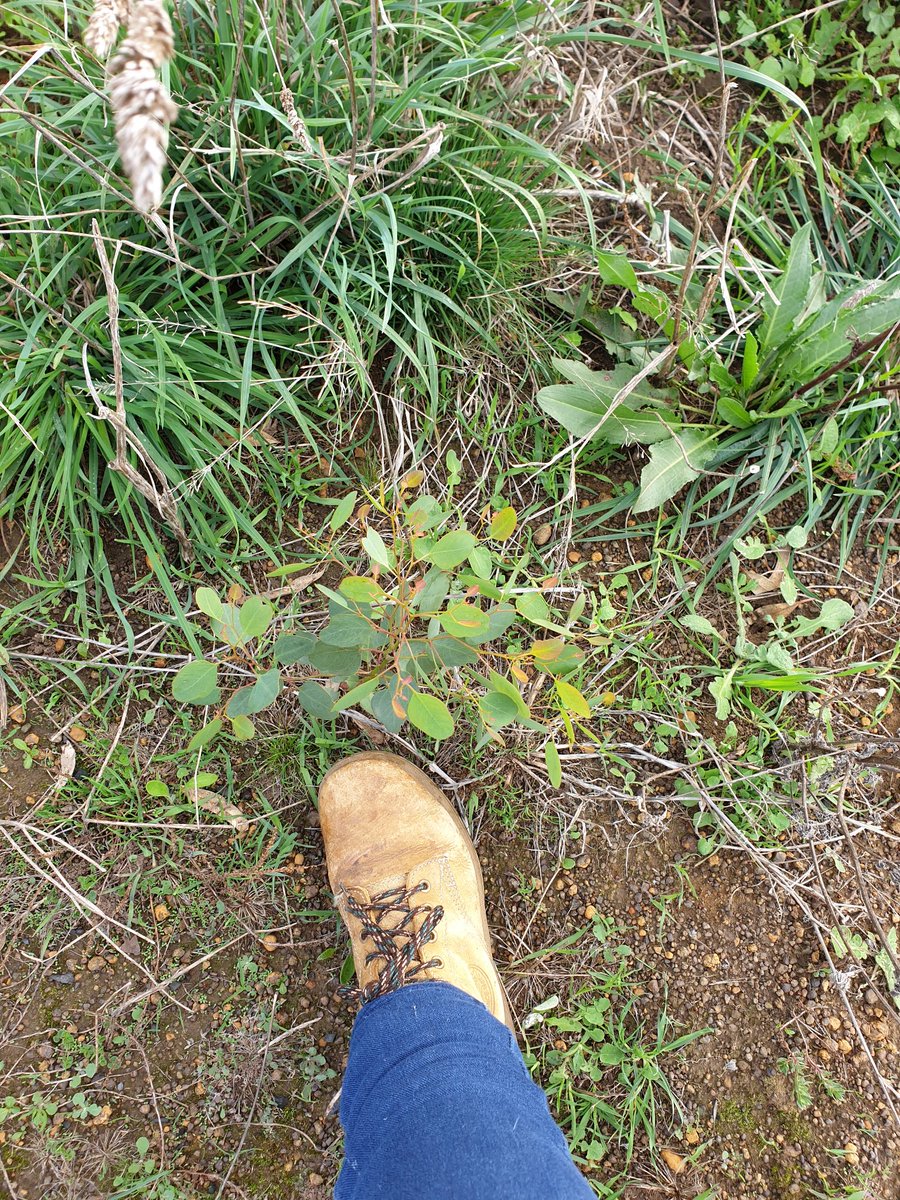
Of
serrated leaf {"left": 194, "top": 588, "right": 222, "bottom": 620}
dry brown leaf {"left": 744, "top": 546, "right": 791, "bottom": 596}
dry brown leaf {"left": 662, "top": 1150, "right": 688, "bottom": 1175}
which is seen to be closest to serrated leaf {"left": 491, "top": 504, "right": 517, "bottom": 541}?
serrated leaf {"left": 194, "top": 588, "right": 222, "bottom": 620}

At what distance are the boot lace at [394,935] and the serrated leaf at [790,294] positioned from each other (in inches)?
60.0

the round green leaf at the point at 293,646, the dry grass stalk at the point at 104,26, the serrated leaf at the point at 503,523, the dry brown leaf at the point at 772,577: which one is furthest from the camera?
the dry brown leaf at the point at 772,577

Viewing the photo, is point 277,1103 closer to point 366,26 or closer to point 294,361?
point 294,361

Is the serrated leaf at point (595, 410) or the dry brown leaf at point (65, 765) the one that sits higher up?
the serrated leaf at point (595, 410)

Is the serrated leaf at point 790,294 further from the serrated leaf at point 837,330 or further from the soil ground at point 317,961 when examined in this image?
the soil ground at point 317,961

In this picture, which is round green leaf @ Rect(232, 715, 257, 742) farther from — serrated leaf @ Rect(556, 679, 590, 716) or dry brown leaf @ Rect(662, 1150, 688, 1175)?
dry brown leaf @ Rect(662, 1150, 688, 1175)

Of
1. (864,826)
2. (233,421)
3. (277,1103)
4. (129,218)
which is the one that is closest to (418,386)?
(233,421)

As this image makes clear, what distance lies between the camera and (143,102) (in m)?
0.60

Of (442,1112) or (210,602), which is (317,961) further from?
(210,602)

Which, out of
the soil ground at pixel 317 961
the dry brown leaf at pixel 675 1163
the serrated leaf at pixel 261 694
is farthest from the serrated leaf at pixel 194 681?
the dry brown leaf at pixel 675 1163

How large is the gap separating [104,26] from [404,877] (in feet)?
5.13

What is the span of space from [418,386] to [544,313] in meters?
0.40

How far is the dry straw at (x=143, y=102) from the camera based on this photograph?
0.57 metres

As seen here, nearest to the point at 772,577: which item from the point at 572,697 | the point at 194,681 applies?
the point at 572,697
